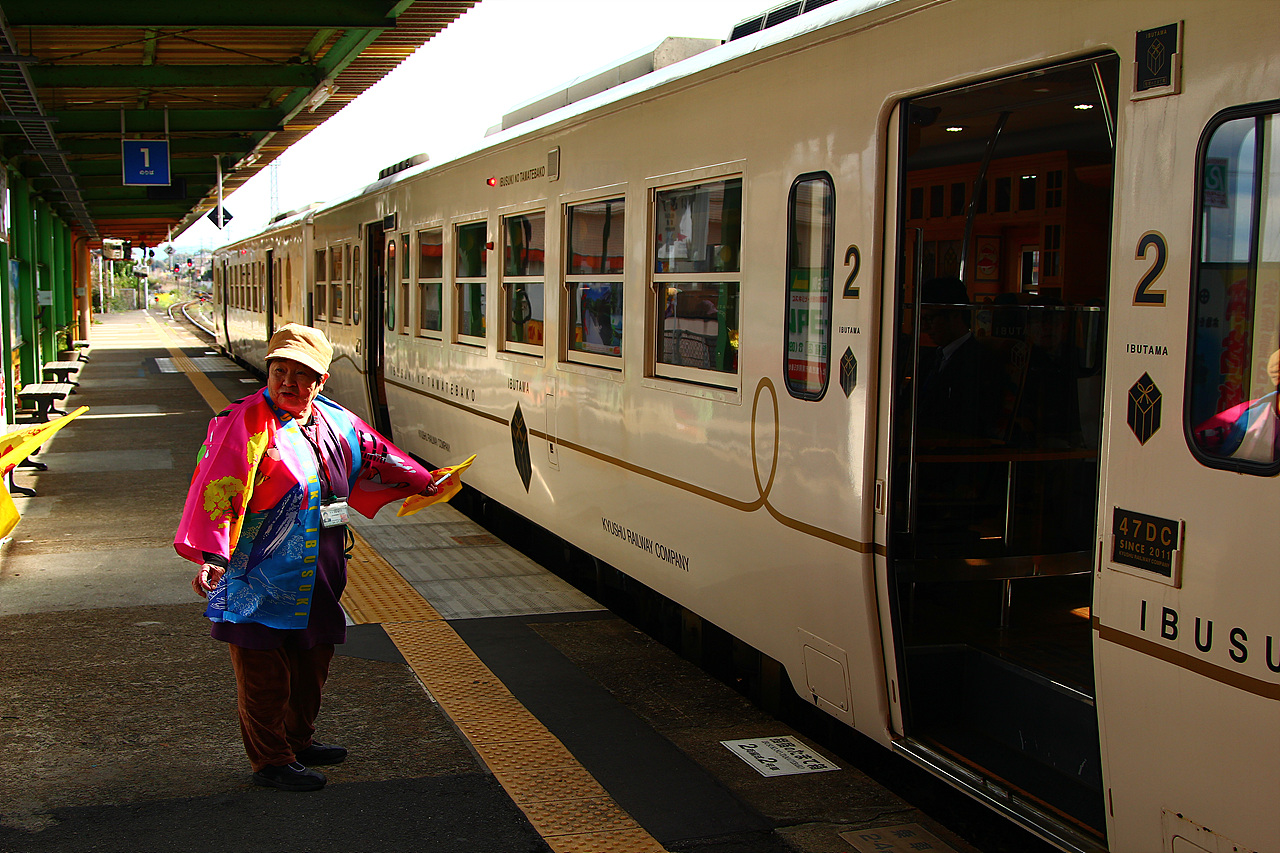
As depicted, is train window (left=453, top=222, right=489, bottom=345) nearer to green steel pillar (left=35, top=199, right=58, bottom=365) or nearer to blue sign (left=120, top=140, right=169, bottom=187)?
blue sign (left=120, top=140, right=169, bottom=187)

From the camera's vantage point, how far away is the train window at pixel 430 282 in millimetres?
8805

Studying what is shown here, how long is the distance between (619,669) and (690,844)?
1.66 meters

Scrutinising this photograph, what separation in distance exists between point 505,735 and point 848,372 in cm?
187

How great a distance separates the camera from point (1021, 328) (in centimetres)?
469

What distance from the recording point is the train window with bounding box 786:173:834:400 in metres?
3.82

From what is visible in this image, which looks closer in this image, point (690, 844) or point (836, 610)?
point (690, 844)

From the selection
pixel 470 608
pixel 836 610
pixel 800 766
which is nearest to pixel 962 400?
pixel 836 610

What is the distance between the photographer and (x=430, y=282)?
9.05 m

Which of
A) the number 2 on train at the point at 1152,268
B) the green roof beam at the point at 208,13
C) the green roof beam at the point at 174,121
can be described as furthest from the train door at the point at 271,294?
the number 2 on train at the point at 1152,268

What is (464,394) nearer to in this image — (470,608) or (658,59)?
(470,608)

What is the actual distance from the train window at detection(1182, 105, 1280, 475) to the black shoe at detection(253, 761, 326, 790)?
2874 mm

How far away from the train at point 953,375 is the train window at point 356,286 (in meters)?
4.56

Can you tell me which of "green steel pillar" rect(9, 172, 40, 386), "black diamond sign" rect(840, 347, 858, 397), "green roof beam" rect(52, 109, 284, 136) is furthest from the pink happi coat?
"green steel pillar" rect(9, 172, 40, 386)

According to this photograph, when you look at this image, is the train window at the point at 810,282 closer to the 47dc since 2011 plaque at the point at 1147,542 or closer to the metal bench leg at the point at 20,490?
the 47dc since 2011 plaque at the point at 1147,542
